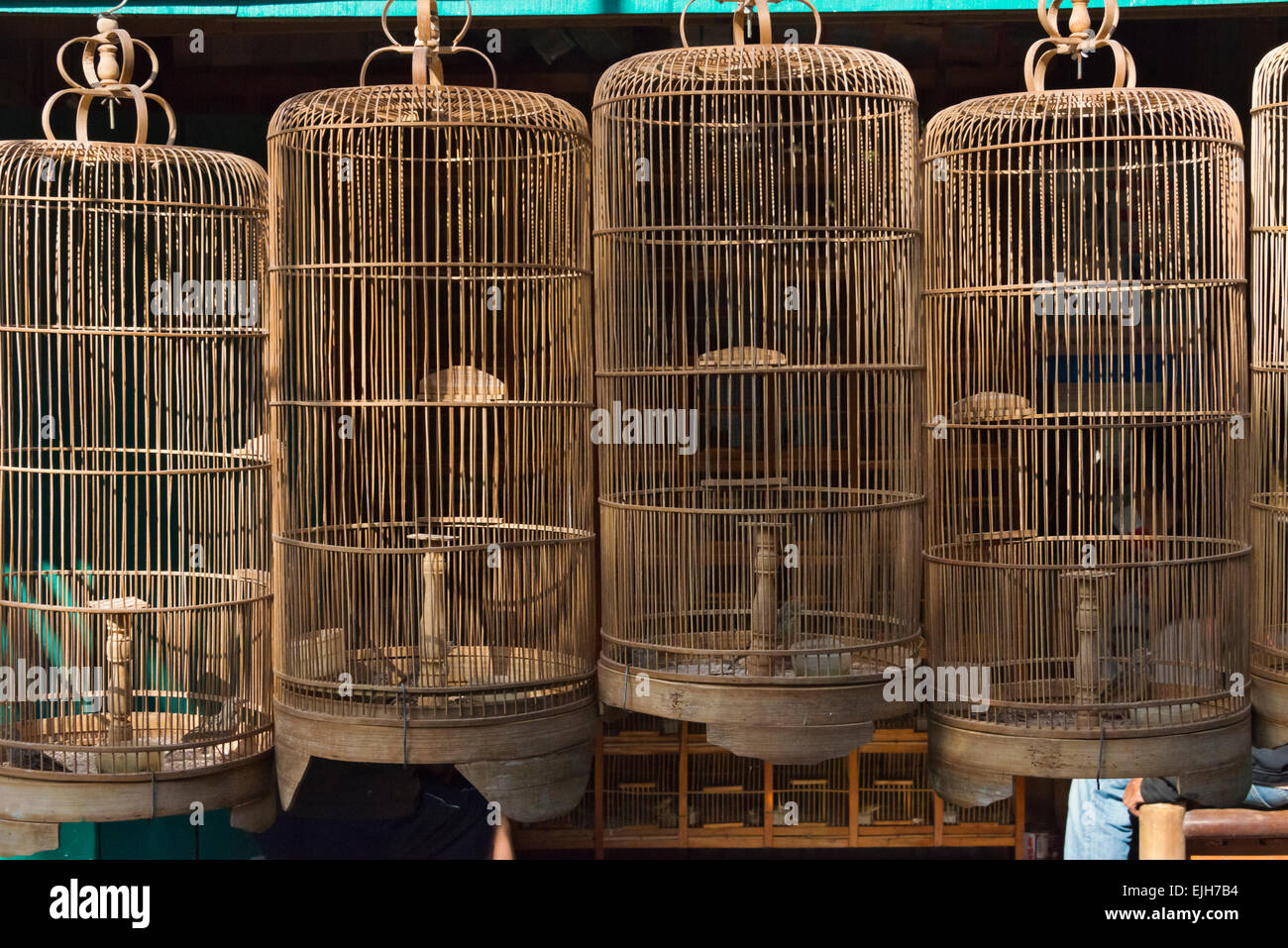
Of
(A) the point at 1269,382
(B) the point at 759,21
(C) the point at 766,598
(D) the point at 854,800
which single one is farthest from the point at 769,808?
(B) the point at 759,21

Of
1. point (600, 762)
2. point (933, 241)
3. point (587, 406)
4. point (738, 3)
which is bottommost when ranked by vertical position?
point (600, 762)

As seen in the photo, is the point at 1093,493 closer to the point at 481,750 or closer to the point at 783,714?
the point at 783,714

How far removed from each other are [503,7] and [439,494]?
6.29ft

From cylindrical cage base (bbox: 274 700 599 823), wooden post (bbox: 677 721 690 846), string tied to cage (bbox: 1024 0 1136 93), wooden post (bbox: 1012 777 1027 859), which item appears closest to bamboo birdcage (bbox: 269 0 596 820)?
cylindrical cage base (bbox: 274 700 599 823)

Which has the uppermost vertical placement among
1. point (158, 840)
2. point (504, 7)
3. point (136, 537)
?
point (504, 7)

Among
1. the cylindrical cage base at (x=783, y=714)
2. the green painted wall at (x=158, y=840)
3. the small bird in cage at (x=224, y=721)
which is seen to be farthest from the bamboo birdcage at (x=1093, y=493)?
the green painted wall at (x=158, y=840)

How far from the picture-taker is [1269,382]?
16.1 ft

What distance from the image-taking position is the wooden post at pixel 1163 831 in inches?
226

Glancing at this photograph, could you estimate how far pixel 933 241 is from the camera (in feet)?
15.7

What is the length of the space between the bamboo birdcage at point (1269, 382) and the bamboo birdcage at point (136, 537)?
330cm

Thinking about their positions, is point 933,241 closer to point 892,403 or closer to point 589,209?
point 892,403

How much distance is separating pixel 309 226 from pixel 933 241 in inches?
79.4
